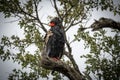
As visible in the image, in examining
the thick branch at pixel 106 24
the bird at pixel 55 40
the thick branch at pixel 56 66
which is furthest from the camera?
the bird at pixel 55 40

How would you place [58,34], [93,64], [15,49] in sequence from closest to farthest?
1. [58,34]
2. [15,49]
3. [93,64]

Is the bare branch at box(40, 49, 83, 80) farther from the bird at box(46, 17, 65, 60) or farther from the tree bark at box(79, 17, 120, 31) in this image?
the bird at box(46, 17, 65, 60)

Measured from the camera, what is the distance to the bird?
Result: 840 cm

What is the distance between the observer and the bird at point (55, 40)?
840cm

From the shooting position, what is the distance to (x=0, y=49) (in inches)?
427

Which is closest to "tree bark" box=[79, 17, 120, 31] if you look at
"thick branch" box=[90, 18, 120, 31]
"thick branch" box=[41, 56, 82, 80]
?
"thick branch" box=[90, 18, 120, 31]

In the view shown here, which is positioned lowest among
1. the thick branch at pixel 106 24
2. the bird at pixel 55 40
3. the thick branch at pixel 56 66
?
the thick branch at pixel 56 66

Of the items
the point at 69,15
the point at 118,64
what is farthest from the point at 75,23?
the point at 118,64

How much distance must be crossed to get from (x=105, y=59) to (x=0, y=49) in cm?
573

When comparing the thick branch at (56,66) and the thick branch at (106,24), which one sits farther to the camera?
the thick branch at (56,66)

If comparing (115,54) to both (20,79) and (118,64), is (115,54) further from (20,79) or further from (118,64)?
(20,79)

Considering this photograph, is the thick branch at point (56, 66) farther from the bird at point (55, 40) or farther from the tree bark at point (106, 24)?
the bird at point (55, 40)

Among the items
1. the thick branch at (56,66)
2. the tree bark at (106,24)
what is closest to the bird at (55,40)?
the thick branch at (56,66)

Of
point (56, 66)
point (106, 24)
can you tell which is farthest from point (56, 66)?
point (106, 24)
